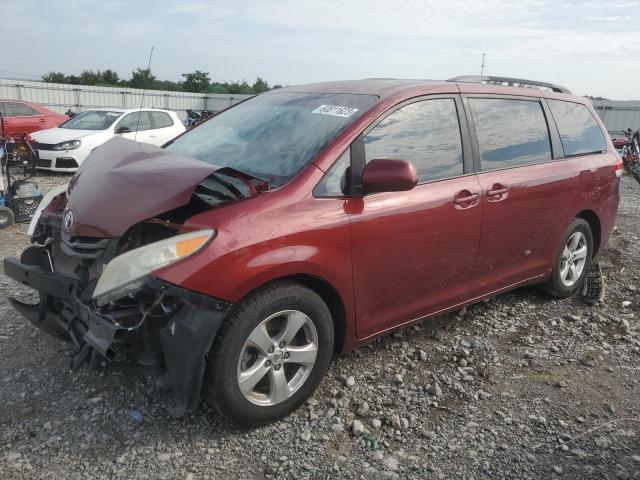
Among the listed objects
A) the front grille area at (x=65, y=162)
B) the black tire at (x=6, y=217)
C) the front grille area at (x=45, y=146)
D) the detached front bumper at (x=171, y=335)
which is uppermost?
the front grille area at (x=45, y=146)

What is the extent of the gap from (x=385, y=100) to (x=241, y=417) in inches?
76.9

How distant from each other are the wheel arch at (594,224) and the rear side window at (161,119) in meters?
9.78

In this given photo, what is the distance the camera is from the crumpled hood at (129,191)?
2.54 metres

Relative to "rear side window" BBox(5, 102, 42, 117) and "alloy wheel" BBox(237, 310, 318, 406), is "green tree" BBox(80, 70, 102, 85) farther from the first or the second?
"alloy wheel" BBox(237, 310, 318, 406)

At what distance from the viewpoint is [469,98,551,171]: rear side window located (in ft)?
12.2

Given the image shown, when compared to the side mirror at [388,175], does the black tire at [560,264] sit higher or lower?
lower

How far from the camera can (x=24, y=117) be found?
13.8 meters

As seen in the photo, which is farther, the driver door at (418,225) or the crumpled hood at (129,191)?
the driver door at (418,225)

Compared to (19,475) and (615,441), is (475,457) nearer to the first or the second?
(615,441)

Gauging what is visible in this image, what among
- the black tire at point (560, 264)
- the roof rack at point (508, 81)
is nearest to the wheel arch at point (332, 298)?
the roof rack at point (508, 81)

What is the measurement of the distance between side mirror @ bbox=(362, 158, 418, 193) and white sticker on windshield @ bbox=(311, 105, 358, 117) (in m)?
0.45

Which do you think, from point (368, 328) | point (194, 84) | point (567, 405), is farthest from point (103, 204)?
point (194, 84)

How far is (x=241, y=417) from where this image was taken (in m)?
2.62

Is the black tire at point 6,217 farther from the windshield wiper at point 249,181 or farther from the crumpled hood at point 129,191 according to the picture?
the windshield wiper at point 249,181
